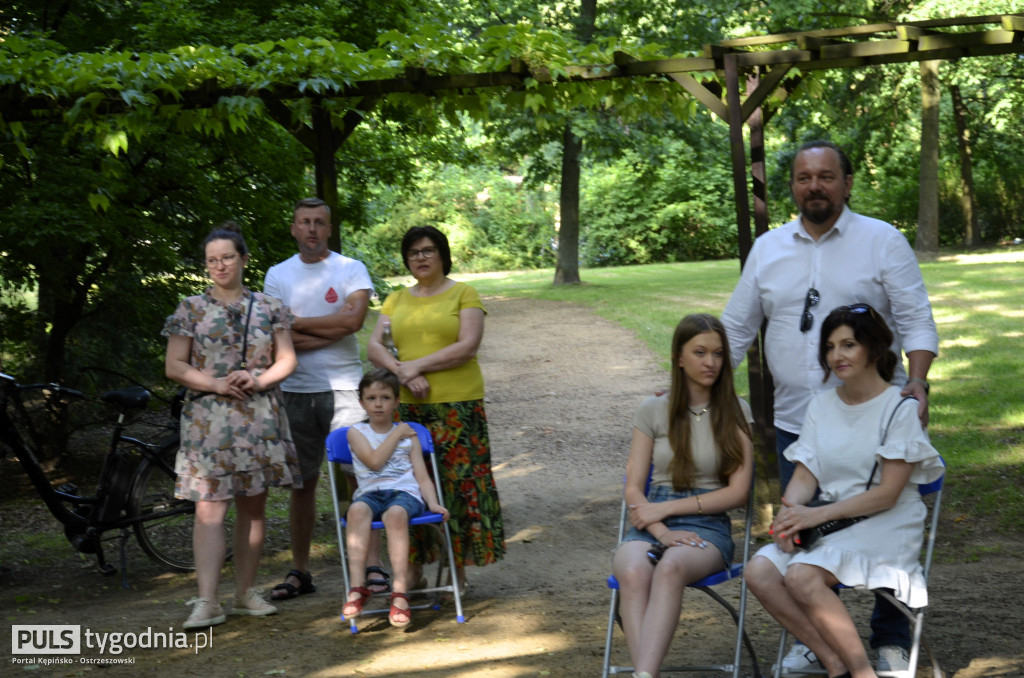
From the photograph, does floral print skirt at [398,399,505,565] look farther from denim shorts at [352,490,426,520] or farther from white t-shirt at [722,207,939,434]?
white t-shirt at [722,207,939,434]

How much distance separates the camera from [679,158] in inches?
1252

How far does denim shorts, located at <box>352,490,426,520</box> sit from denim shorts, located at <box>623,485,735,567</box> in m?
1.13

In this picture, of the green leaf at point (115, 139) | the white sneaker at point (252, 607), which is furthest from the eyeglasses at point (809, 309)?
the green leaf at point (115, 139)

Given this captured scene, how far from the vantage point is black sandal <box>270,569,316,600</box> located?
539cm

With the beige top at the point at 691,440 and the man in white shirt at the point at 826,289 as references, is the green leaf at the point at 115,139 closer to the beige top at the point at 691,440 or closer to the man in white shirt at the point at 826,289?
the beige top at the point at 691,440

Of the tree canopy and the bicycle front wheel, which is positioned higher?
the tree canopy

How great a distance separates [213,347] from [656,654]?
8.02 feet

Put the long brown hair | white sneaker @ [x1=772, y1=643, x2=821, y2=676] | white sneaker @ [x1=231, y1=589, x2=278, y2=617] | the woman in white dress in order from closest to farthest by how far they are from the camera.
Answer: the woman in white dress → white sneaker @ [x1=772, y1=643, x2=821, y2=676] → the long brown hair → white sneaker @ [x1=231, y1=589, x2=278, y2=617]

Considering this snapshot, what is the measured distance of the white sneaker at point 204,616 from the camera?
484cm

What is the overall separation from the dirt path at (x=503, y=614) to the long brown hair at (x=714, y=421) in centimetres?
82

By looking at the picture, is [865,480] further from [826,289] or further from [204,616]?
[204,616]

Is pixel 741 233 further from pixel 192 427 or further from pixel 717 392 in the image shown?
pixel 192 427

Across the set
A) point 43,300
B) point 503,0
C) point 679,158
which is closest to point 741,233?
point 43,300

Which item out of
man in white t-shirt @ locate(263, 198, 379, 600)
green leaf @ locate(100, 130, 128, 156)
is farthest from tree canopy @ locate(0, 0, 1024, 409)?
man in white t-shirt @ locate(263, 198, 379, 600)
